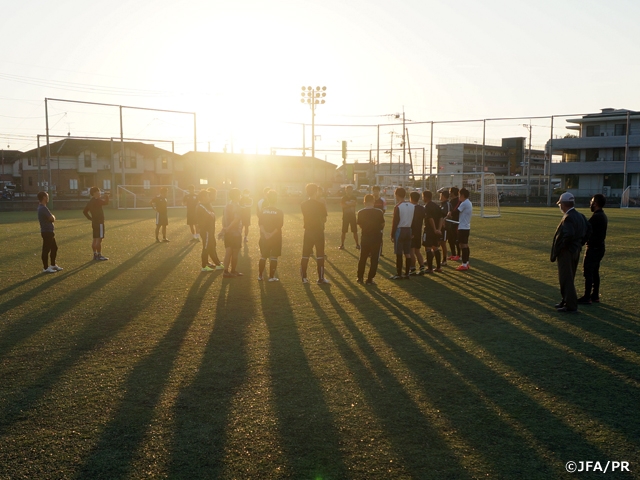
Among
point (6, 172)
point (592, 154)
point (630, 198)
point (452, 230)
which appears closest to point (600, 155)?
point (592, 154)

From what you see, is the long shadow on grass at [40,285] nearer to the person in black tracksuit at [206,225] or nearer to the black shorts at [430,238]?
the person in black tracksuit at [206,225]

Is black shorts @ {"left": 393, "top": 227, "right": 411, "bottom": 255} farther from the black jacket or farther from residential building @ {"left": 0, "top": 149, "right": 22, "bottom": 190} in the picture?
residential building @ {"left": 0, "top": 149, "right": 22, "bottom": 190}

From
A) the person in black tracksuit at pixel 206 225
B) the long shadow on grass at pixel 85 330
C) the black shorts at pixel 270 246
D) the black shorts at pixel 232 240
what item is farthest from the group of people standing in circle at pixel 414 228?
the long shadow on grass at pixel 85 330

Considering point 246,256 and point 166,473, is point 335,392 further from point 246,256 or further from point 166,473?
point 246,256

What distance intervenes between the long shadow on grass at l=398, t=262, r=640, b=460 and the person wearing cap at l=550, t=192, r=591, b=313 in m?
0.95

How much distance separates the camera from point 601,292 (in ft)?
34.2

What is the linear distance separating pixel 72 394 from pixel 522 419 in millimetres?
4210

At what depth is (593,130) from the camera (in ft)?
210

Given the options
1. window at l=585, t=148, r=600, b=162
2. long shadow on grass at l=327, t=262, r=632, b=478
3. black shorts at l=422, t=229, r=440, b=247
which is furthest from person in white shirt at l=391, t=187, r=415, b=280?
window at l=585, t=148, r=600, b=162

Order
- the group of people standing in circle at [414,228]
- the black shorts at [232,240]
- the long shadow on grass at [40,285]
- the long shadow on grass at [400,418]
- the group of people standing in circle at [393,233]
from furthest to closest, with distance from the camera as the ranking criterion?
the black shorts at [232,240], the group of people standing in circle at [414,228], the long shadow on grass at [40,285], the group of people standing in circle at [393,233], the long shadow on grass at [400,418]

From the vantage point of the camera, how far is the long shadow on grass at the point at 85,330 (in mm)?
5082

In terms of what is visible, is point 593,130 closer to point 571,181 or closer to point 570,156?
point 570,156

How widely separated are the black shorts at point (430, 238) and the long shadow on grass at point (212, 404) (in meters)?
5.41

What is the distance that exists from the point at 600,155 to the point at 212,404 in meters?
67.9
